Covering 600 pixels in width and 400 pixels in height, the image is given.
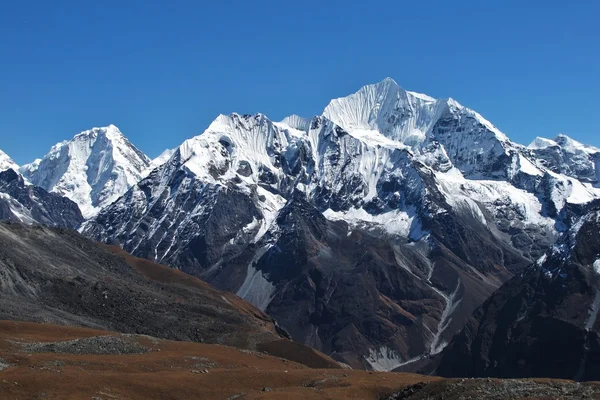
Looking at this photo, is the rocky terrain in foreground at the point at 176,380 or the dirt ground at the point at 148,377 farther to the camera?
the dirt ground at the point at 148,377

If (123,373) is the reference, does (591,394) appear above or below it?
above

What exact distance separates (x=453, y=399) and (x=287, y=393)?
2005 centimetres

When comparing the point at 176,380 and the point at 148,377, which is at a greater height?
the point at 176,380

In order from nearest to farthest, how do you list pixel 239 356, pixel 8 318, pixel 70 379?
pixel 70 379 < pixel 239 356 < pixel 8 318

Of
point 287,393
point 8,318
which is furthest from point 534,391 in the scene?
point 8,318

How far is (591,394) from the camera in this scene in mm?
77438

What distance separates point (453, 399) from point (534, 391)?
25.0ft

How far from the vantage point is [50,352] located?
113125mm

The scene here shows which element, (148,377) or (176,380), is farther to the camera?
(176,380)

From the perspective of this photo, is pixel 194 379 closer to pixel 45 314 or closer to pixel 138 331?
pixel 45 314

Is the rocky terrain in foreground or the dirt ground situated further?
the dirt ground

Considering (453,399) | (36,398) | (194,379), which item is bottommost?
(36,398)

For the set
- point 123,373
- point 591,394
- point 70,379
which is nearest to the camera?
point 591,394

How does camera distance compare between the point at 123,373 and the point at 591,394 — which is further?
the point at 123,373
